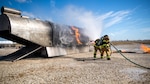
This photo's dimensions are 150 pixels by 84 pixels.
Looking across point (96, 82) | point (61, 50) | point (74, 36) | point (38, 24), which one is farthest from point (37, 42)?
point (96, 82)

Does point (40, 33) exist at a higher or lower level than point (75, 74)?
higher

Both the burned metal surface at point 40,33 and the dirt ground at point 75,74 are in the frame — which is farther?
the burned metal surface at point 40,33

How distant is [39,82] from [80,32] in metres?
10.7

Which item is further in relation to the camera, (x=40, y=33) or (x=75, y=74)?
(x=40, y=33)

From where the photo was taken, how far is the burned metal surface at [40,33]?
8.40 metres

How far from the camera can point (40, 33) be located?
9969 mm

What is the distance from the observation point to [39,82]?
163 inches

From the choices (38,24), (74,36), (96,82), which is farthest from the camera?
(74,36)

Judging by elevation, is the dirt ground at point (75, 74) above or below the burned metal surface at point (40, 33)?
below

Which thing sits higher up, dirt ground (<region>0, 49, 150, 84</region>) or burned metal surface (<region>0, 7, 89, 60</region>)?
burned metal surface (<region>0, 7, 89, 60</region>)

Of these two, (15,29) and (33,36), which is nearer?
(15,29)

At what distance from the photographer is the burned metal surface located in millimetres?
8398

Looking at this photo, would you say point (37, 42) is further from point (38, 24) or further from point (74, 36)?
point (74, 36)

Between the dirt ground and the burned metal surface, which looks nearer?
the dirt ground
